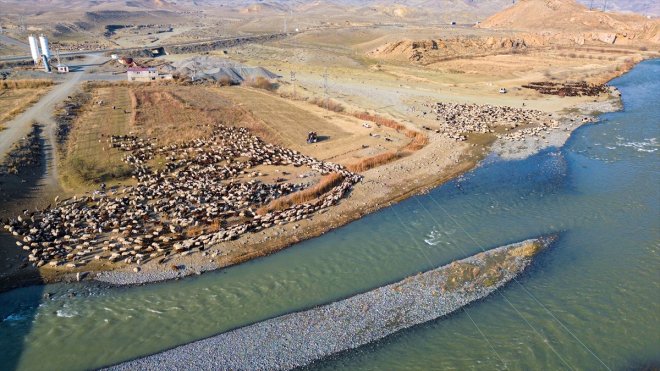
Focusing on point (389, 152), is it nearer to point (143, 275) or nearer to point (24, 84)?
point (143, 275)

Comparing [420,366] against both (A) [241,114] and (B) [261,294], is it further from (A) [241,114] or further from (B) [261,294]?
(A) [241,114]

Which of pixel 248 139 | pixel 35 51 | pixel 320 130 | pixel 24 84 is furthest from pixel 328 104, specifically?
pixel 35 51

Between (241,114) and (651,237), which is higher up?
(241,114)

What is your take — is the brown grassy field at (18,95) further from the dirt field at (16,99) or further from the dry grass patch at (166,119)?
the dry grass patch at (166,119)

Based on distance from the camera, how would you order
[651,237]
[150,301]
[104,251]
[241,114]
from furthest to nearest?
1. [241,114]
2. [651,237]
3. [104,251]
4. [150,301]

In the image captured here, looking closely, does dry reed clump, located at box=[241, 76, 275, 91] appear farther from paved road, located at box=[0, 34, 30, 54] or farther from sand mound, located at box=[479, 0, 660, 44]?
sand mound, located at box=[479, 0, 660, 44]

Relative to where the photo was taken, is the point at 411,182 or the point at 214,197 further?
the point at 411,182

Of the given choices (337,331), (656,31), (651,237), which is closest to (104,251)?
(337,331)
